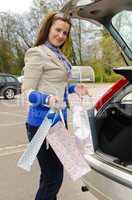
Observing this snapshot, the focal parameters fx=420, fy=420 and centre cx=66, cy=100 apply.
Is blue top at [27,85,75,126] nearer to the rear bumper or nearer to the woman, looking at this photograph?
the woman

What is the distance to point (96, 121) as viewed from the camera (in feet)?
12.0

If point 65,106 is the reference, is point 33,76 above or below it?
above

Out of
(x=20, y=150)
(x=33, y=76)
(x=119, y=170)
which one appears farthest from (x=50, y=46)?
(x=20, y=150)

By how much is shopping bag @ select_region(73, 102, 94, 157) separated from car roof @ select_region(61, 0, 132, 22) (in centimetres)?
75

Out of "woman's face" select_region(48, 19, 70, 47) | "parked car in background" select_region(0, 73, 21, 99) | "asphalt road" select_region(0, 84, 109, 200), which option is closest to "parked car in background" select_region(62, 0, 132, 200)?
"woman's face" select_region(48, 19, 70, 47)

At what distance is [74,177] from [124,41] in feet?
4.26

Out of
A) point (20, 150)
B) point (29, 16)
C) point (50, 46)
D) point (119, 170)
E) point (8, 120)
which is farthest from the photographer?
point (29, 16)

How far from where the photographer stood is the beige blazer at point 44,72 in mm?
3338

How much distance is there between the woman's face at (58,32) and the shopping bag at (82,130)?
0.56 meters

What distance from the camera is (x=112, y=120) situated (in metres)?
3.76

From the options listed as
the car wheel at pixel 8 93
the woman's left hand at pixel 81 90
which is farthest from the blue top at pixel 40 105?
the car wheel at pixel 8 93

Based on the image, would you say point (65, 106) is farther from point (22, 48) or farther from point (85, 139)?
point (22, 48)

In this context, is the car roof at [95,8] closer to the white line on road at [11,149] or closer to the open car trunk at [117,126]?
the open car trunk at [117,126]

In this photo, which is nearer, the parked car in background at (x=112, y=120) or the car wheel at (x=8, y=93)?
the parked car in background at (x=112, y=120)
